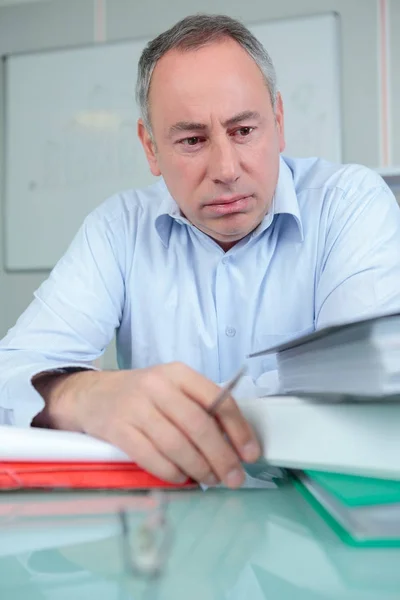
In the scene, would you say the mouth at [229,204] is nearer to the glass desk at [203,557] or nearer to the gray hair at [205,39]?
the gray hair at [205,39]

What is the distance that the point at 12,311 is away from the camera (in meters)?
2.95

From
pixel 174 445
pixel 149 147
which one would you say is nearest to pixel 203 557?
pixel 174 445

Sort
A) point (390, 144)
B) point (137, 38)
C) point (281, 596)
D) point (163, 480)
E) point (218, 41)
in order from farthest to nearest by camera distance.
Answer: point (137, 38)
point (390, 144)
point (218, 41)
point (163, 480)
point (281, 596)

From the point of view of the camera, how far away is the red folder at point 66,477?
0.51 m

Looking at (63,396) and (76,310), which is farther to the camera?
(76,310)

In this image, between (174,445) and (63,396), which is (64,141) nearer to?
(63,396)

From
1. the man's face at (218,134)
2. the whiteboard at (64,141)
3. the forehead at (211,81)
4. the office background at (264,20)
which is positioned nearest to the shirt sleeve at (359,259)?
the man's face at (218,134)

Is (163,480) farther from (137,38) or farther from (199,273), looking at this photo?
(137,38)

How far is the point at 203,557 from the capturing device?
1.01 ft

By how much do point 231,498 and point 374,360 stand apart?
0.17m

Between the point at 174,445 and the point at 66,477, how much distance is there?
9 cm

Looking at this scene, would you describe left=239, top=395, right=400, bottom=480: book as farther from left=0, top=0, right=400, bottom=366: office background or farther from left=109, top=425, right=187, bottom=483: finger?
left=0, top=0, right=400, bottom=366: office background

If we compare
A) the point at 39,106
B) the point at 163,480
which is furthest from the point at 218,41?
the point at 39,106

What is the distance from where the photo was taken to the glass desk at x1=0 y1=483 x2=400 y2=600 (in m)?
0.26
